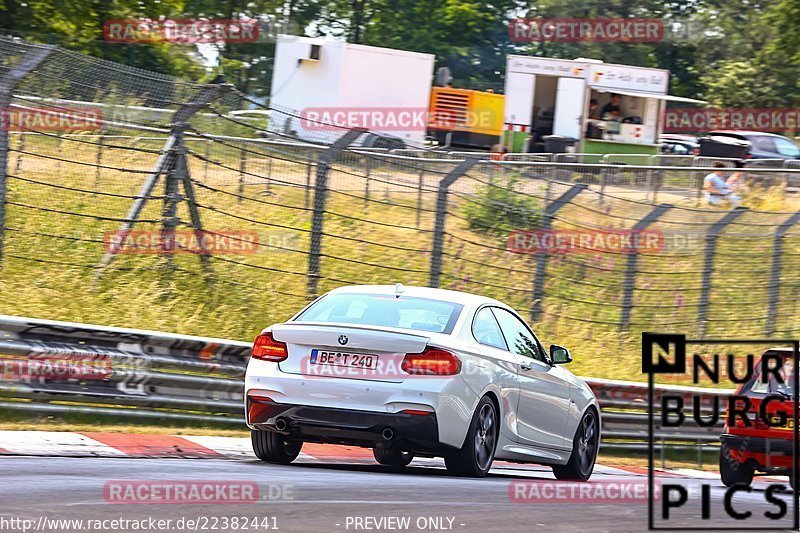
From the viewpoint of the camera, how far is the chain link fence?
541 inches

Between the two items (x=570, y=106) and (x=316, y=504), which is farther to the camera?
(x=570, y=106)

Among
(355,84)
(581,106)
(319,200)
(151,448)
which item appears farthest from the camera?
(581,106)

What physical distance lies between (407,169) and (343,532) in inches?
365

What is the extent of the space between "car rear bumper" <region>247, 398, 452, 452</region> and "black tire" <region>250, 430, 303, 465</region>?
483 millimetres

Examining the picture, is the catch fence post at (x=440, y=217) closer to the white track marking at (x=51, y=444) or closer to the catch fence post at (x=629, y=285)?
the catch fence post at (x=629, y=285)

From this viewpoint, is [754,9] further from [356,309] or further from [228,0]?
[356,309]

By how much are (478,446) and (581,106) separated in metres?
29.2

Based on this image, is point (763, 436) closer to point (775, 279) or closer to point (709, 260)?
point (709, 260)

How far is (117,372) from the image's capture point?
38.2 feet

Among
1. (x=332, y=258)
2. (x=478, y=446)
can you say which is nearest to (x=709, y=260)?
(x=332, y=258)

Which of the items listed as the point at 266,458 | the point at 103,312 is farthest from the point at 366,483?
the point at 103,312

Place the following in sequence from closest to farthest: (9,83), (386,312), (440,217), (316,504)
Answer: (316,504)
(386,312)
(9,83)
(440,217)

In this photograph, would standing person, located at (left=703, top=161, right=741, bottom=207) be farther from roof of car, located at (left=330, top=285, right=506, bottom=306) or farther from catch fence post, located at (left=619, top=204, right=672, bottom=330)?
roof of car, located at (left=330, top=285, right=506, bottom=306)

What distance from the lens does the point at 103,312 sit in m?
14.0
